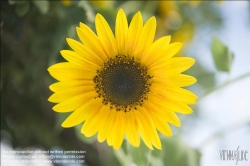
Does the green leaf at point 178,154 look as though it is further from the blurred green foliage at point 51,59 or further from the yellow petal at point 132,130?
the yellow petal at point 132,130

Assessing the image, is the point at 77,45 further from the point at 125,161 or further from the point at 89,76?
the point at 125,161

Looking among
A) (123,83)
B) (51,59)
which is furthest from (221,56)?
(51,59)

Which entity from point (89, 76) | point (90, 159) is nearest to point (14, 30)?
point (89, 76)

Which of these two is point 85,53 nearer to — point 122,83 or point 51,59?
point 122,83

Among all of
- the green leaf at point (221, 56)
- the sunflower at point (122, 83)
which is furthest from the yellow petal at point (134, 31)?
the green leaf at point (221, 56)

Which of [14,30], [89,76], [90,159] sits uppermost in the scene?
[14,30]

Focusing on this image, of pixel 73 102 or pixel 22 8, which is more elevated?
pixel 22 8
